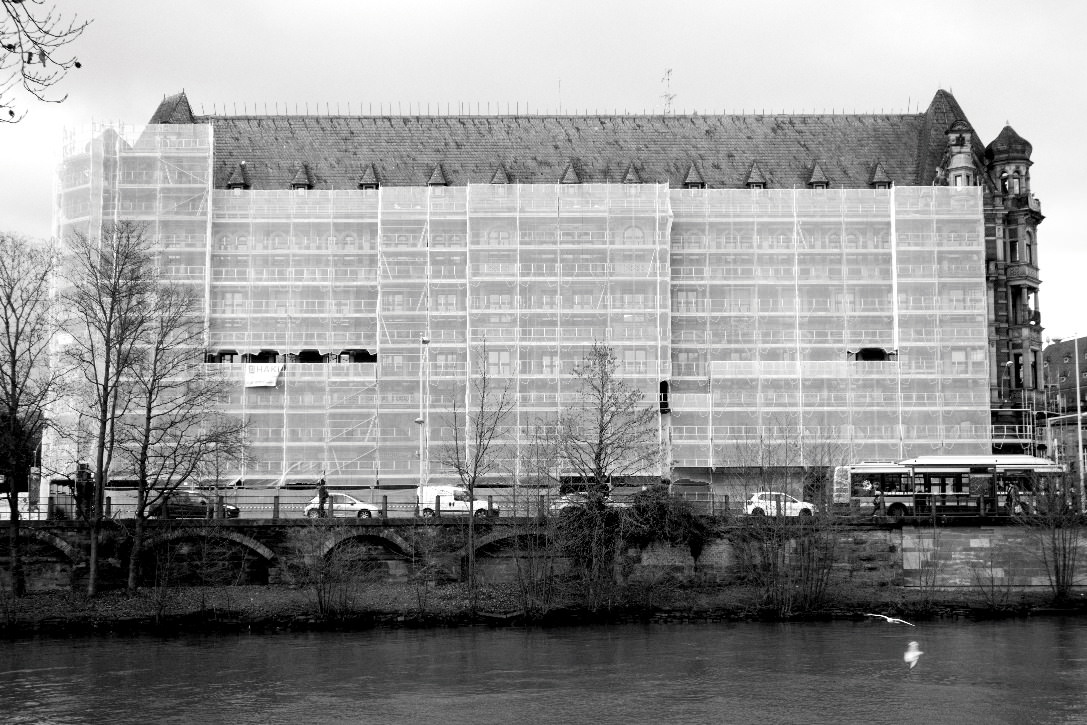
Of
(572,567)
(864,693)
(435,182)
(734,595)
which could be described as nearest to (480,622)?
(572,567)

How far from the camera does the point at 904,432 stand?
245ft

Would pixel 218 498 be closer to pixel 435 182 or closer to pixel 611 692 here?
pixel 611 692

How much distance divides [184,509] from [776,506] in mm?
24382

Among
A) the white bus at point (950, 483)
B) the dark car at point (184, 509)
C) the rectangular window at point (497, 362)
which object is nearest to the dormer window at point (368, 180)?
the rectangular window at point (497, 362)

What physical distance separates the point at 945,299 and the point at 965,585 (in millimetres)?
23762

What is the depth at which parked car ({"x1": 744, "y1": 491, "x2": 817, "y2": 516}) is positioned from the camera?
56.0m

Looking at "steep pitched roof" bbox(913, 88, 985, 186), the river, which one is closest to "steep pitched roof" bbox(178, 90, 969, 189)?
"steep pitched roof" bbox(913, 88, 985, 186)

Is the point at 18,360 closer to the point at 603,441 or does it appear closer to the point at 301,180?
the point at 603,441

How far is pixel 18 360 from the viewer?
52906mm

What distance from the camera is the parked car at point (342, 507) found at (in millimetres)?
56594

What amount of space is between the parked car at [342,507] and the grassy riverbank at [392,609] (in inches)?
137

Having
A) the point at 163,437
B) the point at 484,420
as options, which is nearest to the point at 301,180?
the point at 484,420

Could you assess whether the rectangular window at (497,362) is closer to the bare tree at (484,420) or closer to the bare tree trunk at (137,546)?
the bare tree at (484,420)

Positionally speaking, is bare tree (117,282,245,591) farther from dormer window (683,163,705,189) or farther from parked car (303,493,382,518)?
dormer window (683,163,705,189)
